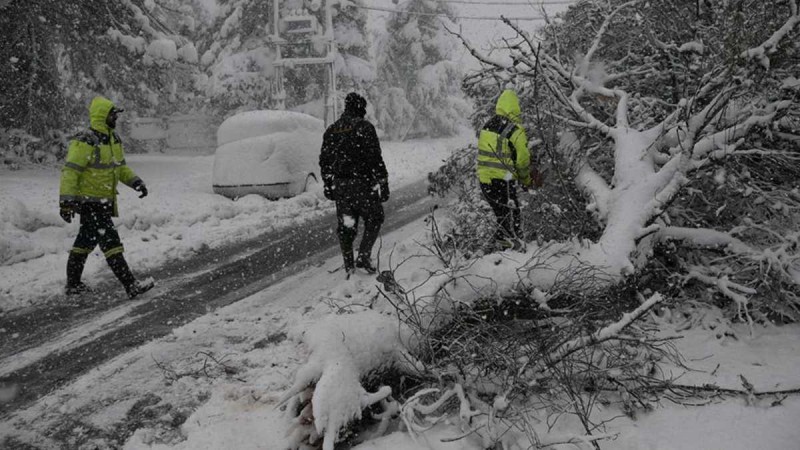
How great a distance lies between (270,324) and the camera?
4.57 metres

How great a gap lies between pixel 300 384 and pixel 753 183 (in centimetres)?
398

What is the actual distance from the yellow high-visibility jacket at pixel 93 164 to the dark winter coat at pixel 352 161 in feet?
7.18

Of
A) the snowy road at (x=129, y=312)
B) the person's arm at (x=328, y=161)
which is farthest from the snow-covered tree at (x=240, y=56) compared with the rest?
the person's arm at (x=328, y=161)

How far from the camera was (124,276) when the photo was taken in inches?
207

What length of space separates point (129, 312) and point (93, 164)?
158 cm

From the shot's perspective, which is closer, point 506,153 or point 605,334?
point 605,334

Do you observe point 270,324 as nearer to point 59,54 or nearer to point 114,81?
point 114,81

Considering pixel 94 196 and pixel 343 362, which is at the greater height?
pixel 94 196

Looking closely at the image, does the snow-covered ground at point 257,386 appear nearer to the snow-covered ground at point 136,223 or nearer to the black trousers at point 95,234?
the snow-covered ground at point 136,223

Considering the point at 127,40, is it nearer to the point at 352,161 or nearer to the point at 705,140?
the point at 352,161

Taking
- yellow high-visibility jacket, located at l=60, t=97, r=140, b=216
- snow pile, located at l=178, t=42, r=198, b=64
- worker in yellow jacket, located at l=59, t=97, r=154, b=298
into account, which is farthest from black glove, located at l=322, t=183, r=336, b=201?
snow pile, located at l=178, t=42, r=198, b=64

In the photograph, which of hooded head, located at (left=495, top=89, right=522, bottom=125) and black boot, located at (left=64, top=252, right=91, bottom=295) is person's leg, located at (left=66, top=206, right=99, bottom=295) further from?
hooded head, located at (left=495, top=89, right=522, bottom=125)

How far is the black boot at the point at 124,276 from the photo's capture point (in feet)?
17.1

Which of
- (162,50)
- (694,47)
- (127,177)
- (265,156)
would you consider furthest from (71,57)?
(694,47)
